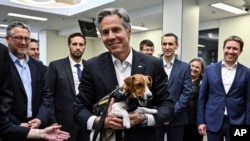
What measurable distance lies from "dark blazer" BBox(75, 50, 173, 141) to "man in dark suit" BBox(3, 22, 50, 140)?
38.2 inches

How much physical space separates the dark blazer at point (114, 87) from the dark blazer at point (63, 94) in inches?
64.4

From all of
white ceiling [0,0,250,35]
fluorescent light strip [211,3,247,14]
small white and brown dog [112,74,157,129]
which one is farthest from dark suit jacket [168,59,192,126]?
fluorescent light strip [211,3,247,14]

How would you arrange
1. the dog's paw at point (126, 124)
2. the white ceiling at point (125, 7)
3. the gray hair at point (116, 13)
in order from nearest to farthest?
the dog's paw at point (126, 124) < the gray hair at point (116, 13) < the white ceiling at point (125, 7)

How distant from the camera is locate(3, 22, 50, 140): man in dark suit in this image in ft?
7.84

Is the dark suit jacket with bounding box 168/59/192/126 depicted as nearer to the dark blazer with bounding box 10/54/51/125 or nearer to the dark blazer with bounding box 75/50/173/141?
the dark blazer with bounding box 10/54/51/125

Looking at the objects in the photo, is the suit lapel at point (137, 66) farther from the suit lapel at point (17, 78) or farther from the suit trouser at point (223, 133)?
the suit trouser at point (223, 133)

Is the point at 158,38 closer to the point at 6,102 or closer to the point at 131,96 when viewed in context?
the point at 131,96

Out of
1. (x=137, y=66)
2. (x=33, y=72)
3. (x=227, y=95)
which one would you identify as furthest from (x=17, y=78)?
(x=227, y=95)

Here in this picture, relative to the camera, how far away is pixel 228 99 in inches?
113

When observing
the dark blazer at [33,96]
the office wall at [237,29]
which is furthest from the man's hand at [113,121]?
the office wall at [237,29]

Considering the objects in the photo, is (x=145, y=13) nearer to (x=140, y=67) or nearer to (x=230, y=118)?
(x=230, y=118)

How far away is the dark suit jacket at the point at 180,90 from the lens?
3160 millimetres

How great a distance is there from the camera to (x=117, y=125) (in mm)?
1479

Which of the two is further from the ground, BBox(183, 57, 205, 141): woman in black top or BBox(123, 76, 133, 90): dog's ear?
BBox(123, 76, 133, 90): dog's ear
